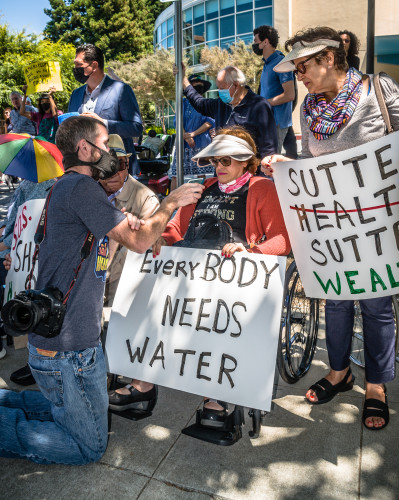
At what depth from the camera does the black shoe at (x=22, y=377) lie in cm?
343

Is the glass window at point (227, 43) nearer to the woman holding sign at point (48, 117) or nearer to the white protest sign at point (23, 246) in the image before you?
the woman holding sign at point (48, 117)

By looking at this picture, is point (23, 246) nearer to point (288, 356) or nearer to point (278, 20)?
point (288, 356)

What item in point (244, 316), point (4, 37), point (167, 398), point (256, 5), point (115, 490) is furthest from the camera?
point (256, 5)

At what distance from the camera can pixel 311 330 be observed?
338 centimetres

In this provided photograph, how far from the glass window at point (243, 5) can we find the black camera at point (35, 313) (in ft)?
114

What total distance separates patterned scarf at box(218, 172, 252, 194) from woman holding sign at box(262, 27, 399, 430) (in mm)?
224

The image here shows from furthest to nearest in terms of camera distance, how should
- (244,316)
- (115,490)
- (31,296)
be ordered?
1. (244,316)
2. (115,490)
3. (31,296)

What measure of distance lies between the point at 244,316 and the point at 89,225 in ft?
3.10

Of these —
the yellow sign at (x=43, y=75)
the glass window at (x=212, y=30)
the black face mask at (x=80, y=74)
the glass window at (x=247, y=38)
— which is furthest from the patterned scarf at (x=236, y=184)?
the glass window at (x=212, y=30)

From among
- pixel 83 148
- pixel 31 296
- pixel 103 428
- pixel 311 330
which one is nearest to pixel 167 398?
pixel 103 428

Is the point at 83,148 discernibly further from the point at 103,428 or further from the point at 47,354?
the point at 103,428

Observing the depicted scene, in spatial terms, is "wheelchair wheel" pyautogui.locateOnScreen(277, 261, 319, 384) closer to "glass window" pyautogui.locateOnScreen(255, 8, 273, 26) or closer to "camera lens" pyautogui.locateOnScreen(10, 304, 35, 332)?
"camera lens" pyautogui.locateOnScreen(10, 304, 35, 332)

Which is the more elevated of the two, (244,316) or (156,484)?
(244,316)

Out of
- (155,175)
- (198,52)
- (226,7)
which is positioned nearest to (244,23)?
(226,7)
